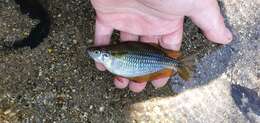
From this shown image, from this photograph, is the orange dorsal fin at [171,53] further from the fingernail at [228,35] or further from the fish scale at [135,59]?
the fingernail at [228,35]

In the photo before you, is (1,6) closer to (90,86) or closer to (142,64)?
(90,86)

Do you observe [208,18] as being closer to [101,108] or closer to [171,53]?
[171,53]

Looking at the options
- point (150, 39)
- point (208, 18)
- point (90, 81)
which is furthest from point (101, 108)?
point (208, 18)

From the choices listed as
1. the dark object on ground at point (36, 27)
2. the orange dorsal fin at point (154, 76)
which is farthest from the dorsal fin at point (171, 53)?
the dark object on ground at point (36, 27)

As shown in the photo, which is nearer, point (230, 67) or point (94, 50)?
point (94, 50)

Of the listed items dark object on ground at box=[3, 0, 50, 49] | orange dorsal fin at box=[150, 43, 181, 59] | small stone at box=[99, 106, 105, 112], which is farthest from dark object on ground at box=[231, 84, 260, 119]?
dark object on ground at box=[3, 0, 50, 49]

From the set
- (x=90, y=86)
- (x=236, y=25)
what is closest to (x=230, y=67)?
(x=236, y=25)
